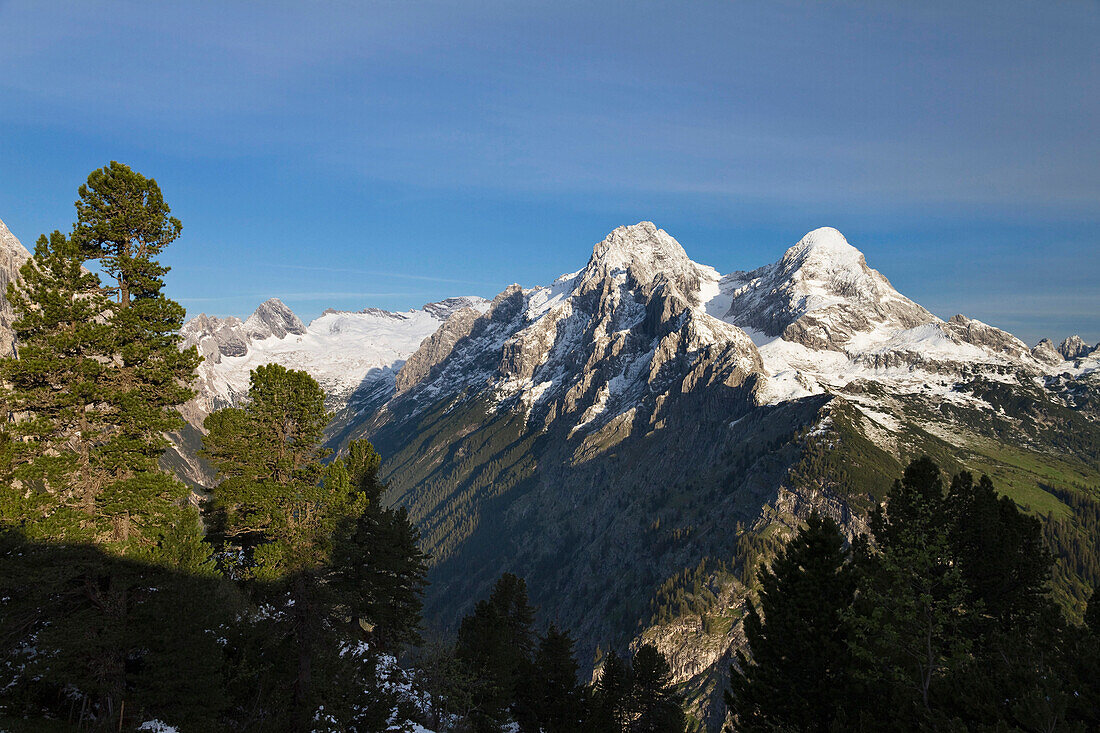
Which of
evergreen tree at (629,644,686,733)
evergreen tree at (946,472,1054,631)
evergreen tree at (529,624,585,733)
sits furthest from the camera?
evergreen tree at (629,644,686,733)

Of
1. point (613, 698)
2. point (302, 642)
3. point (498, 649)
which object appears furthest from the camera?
point (613, 698)

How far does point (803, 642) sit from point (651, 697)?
28.9 meters

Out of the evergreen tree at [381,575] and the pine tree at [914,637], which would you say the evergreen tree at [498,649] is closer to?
the evergreen tree at [381,575]

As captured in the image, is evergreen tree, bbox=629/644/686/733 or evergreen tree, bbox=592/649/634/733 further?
evergreen tree, bbox=629/644/686/733

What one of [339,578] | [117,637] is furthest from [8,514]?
[339,578]

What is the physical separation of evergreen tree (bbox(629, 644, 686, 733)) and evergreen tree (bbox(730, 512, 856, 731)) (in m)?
20.7

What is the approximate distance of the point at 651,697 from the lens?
5369 cm

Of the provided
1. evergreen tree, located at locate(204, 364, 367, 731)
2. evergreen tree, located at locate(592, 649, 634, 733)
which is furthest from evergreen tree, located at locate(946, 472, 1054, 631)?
evergreen tree, located at locate(204, 364, 367, 731)

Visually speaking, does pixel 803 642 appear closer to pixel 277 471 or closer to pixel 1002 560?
pixel 1002 560

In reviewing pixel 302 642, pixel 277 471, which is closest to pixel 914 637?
pixel 302 642

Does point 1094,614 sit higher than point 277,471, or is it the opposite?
point 277,471

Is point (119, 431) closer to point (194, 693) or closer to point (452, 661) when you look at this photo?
point (194, 693)

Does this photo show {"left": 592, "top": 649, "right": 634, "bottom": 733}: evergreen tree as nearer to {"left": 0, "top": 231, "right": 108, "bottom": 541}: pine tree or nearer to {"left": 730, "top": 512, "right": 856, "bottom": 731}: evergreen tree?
{"left": 730, "top": 512, "right": 856, "bottom": 731}: evergreen tree

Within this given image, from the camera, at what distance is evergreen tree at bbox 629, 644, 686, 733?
52781 mm
